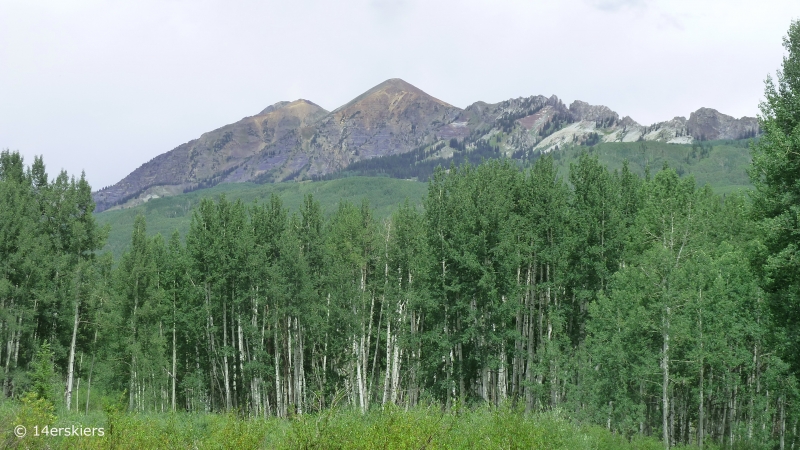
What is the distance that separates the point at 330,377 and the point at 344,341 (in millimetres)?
7161

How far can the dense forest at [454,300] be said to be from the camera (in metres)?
31.6

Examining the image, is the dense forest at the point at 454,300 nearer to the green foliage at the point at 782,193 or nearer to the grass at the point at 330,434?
the green foliage at the point at 782,193

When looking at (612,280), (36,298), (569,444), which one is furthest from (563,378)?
(36,298)

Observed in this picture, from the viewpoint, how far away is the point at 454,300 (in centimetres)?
3816

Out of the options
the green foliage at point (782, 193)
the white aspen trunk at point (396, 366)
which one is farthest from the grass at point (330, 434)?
the white aspen trunk at point (396, 366)

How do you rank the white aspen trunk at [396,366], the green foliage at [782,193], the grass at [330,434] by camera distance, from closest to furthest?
the grass at [330,434], the green foliage at [782,193], the white aspen trunk at [396,366]

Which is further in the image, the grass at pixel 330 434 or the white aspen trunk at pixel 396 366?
the white aspen trunk at pixel 396 366

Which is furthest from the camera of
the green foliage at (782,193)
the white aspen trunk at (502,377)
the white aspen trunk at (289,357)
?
the white aspen trunk at (289,357)

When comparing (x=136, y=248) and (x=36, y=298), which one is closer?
(x=36, y=298)

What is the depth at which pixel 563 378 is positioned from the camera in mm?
32562

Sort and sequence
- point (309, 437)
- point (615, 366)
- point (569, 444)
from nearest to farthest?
point (309, 437), point (569, 444), point (615, 366)

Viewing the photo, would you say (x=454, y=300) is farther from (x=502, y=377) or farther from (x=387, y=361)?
(x=387, y=361)

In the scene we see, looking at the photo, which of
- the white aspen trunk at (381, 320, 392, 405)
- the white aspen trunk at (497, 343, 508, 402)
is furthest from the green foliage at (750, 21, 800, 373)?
the white aspen trunk at (381, 320, 392, 405)

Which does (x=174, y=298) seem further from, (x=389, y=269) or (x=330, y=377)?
(x=389, y=269)
